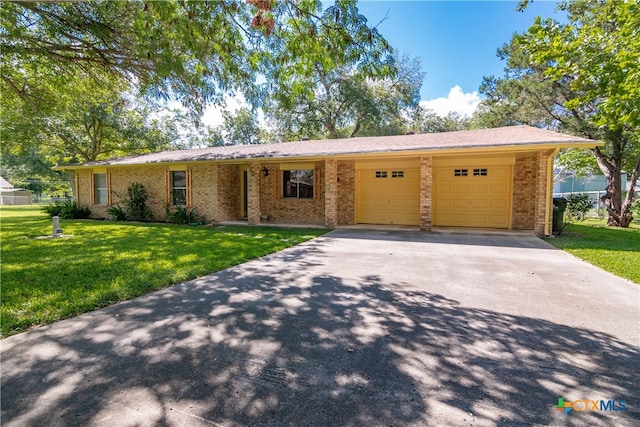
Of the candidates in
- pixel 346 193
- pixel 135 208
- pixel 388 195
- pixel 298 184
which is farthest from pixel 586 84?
pixel 135 208

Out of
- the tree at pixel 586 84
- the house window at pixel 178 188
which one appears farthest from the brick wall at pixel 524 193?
the house window at pixel 178 188


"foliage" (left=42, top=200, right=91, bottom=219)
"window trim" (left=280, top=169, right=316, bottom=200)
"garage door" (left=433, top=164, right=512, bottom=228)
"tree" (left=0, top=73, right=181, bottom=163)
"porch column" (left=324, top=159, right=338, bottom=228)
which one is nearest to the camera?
"garage door" (left=433, top=164, right=512, bottom=228)

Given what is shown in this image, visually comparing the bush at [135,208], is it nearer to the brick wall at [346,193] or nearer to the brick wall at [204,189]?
the brick wall at [204,189]

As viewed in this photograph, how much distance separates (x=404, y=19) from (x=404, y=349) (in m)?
6.94

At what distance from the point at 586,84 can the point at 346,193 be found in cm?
771

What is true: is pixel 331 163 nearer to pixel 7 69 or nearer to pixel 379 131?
pixel 7 69

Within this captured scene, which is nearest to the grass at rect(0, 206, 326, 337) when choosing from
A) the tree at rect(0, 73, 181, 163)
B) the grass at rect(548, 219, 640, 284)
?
the grass at rect(548, 219, 640, 284)

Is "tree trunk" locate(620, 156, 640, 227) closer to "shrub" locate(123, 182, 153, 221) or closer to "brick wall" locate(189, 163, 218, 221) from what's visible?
"brick wall" locate(189, 163, 218, 221)

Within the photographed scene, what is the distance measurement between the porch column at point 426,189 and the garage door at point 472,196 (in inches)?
53.6

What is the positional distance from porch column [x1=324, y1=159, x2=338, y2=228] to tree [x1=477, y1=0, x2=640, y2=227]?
21.1 ft

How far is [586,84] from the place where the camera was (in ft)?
27.7

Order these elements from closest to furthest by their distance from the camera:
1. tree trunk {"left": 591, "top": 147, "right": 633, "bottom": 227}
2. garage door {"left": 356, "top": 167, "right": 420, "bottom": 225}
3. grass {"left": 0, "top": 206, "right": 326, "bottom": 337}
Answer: grass {"left": 0, "top": 206, "right": 326, "bottom": 337} < garage door {"left": 356, "top": 167, "right": 420, "bottom": 225} < tree trunk {"left": 591, "top": 147, "right": 633, "bottom": 227}

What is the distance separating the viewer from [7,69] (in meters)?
9.25

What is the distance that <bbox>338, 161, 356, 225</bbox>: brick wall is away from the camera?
12.2 meters
